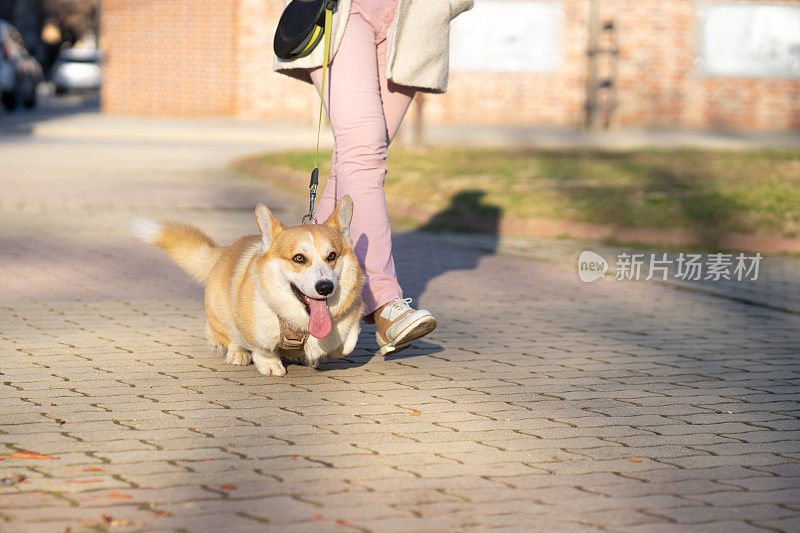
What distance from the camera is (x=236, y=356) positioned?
4.66 meters

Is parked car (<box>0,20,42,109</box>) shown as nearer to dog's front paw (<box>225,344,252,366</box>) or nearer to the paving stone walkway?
the paving stone walkway

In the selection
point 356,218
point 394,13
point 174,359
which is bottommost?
point 174,359

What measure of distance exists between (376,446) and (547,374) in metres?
1.32

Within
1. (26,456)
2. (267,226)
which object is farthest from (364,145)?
(26,456)

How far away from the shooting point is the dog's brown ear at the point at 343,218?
14.5 ft

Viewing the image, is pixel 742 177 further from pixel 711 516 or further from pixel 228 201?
pixel 711 516

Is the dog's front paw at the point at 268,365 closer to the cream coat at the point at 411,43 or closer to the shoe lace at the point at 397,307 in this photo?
the shoe lace at the point at 397,307

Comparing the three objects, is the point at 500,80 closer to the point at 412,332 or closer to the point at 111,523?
the point at 412,332

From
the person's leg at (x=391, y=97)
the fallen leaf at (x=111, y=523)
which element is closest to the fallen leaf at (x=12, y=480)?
the fallen leaf at (x=111, y=523)

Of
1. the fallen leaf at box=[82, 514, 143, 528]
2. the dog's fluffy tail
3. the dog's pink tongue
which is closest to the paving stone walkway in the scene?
the fallen leaf at box=[82, 514, 143, 528]

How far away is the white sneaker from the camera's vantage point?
14.6ft

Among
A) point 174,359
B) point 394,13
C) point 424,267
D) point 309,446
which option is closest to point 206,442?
point 309,446

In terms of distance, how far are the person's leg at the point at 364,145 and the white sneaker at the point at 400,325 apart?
8 cm

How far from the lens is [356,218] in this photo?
477 centimetres
